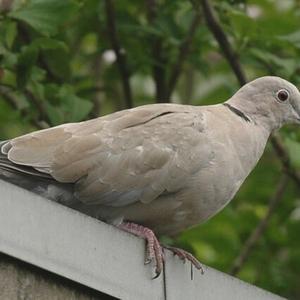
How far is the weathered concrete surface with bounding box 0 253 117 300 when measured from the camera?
4.07 m

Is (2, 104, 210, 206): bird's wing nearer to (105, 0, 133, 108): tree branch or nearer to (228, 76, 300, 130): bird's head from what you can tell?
(228, 76, 300, 130): bird's head

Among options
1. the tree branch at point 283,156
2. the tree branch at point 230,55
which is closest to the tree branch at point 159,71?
the tree branch at point 230,55

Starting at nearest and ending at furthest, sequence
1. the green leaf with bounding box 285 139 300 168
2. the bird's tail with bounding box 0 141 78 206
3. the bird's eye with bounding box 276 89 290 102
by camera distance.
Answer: the bird's tail with bounding box 0 141 78 206
the bird's eye with bounding box 276 89 290 102
the green leaf with bounding box 285 139 300 168

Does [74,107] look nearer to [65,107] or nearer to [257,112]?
[65,107]

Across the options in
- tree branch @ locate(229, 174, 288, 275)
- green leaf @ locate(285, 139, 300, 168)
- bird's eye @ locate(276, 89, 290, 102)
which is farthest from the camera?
tree branch @ locate(229, 174, 288, 275)

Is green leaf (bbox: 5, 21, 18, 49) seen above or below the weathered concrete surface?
below

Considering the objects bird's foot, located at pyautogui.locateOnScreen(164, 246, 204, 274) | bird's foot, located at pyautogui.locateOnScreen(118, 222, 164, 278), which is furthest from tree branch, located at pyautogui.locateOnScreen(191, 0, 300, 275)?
bird's foot, located at pyautogui.locateOnScreen(164, 246, 204, 274)

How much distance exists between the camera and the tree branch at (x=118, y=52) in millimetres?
7605

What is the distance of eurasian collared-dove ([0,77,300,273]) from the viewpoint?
5371 millimetres

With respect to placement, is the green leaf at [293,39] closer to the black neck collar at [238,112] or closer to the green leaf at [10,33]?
the black neck collar at [238,112]

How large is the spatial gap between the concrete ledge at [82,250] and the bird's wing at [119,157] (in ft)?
2.17

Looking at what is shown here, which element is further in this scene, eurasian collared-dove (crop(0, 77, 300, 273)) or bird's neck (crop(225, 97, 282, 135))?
bird's neck (crop(225, 97, 282, 135))

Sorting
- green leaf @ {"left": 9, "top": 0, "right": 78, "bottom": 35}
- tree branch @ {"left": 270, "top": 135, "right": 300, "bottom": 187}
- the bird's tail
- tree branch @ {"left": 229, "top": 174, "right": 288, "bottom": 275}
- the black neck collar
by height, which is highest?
green leaf @ {"left": 9, "top": 0, "right": 78, "bottom": 35}

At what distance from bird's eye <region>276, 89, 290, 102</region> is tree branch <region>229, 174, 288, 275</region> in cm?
171
